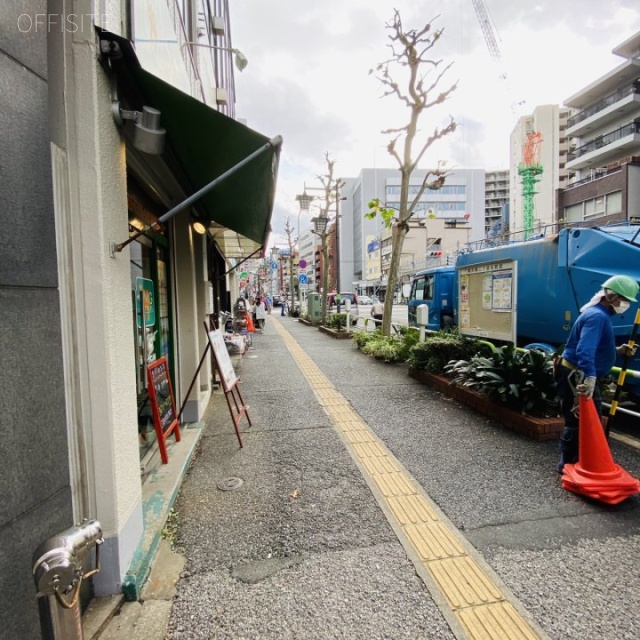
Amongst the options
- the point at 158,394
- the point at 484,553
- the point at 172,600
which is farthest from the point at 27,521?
the point at 484,553

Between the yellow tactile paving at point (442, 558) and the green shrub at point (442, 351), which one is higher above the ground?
the green shrub at point (442, 351)

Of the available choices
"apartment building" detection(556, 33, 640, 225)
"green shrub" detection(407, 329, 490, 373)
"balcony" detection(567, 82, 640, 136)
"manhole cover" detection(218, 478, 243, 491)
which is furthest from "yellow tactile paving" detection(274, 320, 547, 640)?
"balcony" detection(567, 82, 640, 136)

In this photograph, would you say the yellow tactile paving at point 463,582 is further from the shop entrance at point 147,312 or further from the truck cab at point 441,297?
the truck cab at point 441,297

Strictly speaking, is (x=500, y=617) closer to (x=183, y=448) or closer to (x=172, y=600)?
(x=172, y=600)

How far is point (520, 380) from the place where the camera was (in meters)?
4.89

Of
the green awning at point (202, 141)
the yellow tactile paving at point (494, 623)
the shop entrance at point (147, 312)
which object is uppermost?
the green awning at point (202, 141)

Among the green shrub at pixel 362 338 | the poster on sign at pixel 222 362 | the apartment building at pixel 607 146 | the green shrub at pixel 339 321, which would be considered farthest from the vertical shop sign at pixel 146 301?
the apartment building at pixel 607 146

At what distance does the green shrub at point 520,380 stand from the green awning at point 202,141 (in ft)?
11.4

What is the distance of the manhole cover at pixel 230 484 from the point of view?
353 cm

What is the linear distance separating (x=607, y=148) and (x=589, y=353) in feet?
145

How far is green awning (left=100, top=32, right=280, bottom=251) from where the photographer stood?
2.31 metres

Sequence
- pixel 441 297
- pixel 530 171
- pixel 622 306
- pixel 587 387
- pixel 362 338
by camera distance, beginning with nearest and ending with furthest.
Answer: pixel 587 387
pixel 622 306
pixel 362 338
pixel 441 297
pixel 530 171

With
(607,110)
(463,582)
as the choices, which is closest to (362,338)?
(463,582)

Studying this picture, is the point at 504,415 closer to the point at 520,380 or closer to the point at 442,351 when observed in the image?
the point at 520,380
